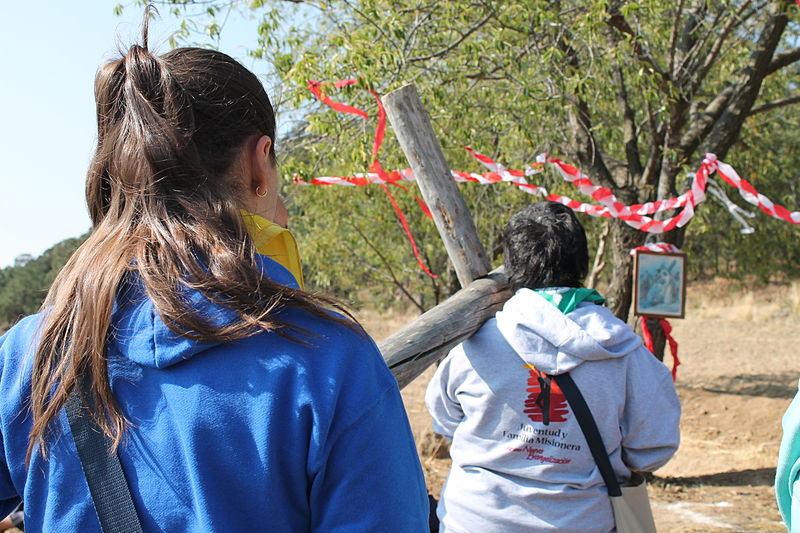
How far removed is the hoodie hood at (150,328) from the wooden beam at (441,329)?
4.34 feet

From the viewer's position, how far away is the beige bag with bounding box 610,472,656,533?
2.38 meters

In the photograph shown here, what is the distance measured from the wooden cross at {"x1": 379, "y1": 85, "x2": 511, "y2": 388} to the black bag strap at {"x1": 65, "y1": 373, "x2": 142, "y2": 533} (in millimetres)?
1494

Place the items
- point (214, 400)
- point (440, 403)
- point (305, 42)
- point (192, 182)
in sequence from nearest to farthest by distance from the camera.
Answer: point (214, 400)
point (192, 182)
point (440, 403)
point (305, 42)

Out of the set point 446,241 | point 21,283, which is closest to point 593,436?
point 446,241

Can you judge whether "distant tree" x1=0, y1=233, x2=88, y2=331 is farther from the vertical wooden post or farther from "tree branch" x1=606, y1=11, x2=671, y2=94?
the vertical wooden post

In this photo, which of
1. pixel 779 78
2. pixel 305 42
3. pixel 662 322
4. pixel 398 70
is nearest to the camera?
pixel 398 70

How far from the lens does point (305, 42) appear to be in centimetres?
700

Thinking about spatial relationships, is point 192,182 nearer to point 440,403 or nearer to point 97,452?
point 97,452

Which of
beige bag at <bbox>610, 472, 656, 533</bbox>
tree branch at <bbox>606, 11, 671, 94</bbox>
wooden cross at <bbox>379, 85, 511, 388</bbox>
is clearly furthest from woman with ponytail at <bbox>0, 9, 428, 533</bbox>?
tree branch at <bbox>606, 11, 671, 94</bbox>

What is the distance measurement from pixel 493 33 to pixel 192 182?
18.4 feet

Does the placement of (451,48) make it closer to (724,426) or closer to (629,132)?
(629,132)

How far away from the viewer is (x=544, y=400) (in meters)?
2.43

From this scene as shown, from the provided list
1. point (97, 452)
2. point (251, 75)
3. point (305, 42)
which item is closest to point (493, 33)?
point (305, 42)

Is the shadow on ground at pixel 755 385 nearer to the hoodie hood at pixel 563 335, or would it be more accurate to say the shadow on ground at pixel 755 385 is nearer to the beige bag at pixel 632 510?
the beige bag at pixel 632 510
